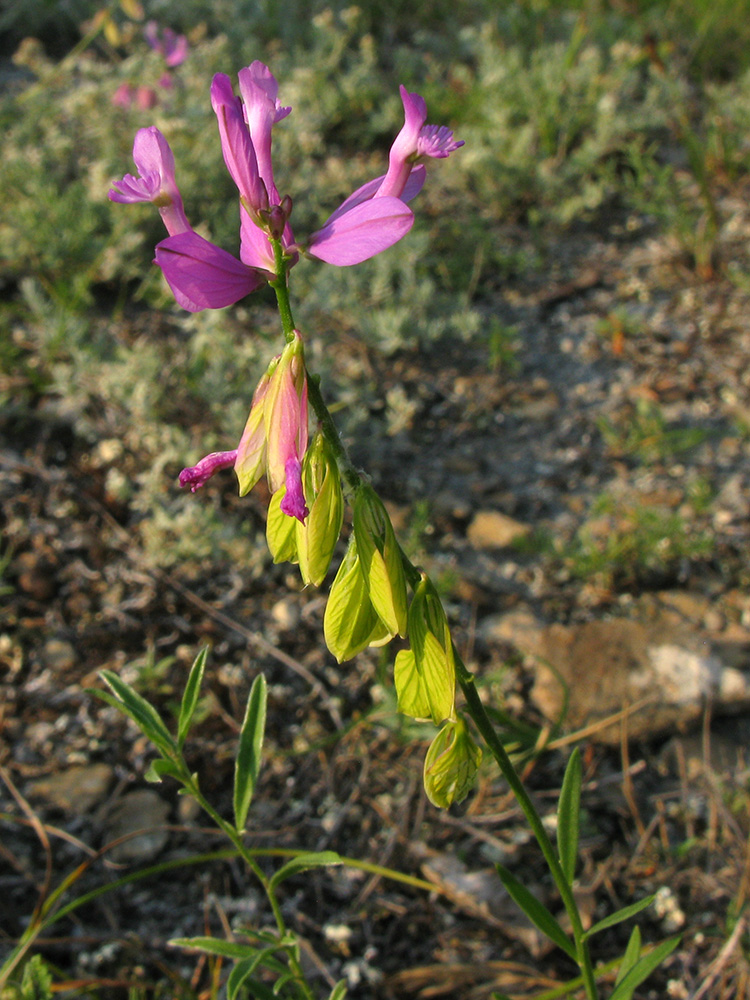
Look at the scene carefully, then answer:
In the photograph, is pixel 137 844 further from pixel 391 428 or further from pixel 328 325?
pixel 328 325

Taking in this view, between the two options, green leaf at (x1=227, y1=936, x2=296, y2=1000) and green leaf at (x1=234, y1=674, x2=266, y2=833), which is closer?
green leaf at (x1=227, y1=936, x2=296, y2=1000)

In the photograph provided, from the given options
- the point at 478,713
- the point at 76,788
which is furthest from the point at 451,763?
the point at 76,788

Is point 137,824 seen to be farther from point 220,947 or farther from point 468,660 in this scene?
point 468,660

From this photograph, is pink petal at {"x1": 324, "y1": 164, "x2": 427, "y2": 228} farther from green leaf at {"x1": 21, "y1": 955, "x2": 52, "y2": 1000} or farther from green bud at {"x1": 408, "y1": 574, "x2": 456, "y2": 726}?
green leaf at {"x1": 21, "y1": 955, "x2": 52, "y2": 1000}

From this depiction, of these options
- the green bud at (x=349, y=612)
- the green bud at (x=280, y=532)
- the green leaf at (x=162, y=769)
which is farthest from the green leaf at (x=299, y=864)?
the green bud at (x=280, y=532)

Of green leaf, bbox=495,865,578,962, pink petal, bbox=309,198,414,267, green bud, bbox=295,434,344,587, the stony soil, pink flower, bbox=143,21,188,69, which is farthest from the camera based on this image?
pink flower, bbox=143,21,188,69

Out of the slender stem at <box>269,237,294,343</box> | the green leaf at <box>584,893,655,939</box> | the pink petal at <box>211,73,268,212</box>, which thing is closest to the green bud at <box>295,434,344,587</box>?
the slender stem at <box>269,237,294,343</box>

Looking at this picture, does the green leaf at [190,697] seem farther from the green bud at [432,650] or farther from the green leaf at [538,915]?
the green leaf at [538,915]

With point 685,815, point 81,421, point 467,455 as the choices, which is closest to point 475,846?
point 685,815
